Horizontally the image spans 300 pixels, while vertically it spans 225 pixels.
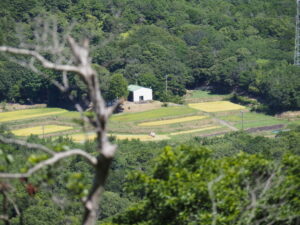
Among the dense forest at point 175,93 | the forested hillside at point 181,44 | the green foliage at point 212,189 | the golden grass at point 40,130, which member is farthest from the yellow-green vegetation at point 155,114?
the green foliage at point 212,189

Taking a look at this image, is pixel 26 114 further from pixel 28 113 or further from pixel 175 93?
pixel 175 93

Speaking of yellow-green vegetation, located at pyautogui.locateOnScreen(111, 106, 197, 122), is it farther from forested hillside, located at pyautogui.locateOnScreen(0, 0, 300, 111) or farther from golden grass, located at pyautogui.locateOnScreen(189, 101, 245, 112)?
forested hillside, located at pyautogui.locateOnScreen(0, 0, 300, 111)

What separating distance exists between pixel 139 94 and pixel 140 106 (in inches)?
69.5

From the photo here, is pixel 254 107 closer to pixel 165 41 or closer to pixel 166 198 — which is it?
pixel 165 41

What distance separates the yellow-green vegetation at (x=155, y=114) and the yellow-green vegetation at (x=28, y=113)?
5961 millimetres

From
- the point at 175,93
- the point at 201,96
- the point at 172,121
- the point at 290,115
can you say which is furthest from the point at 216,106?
the point at 172,121

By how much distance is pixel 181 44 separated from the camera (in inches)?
2377

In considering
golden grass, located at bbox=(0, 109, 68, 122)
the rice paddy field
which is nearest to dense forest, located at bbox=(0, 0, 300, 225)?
golden grass, located at bbox=(0, 109, 68, 122)

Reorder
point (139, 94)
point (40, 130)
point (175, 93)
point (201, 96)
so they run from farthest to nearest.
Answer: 1. point (201, 96)
2. point (175, 93)
3. point (139, 94)
4. point (40, 130)

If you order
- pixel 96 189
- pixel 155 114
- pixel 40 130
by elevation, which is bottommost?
pixel 40 130

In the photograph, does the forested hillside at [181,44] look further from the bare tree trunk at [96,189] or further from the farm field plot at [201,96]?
the bare tree trunk at [96,189]

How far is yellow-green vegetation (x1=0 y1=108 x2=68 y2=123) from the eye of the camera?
45.8 metres

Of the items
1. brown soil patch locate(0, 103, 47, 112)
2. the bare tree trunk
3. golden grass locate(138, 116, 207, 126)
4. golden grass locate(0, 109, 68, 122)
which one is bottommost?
golden grass locate(138, 116, 207, 126)

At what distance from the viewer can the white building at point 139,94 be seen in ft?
158
